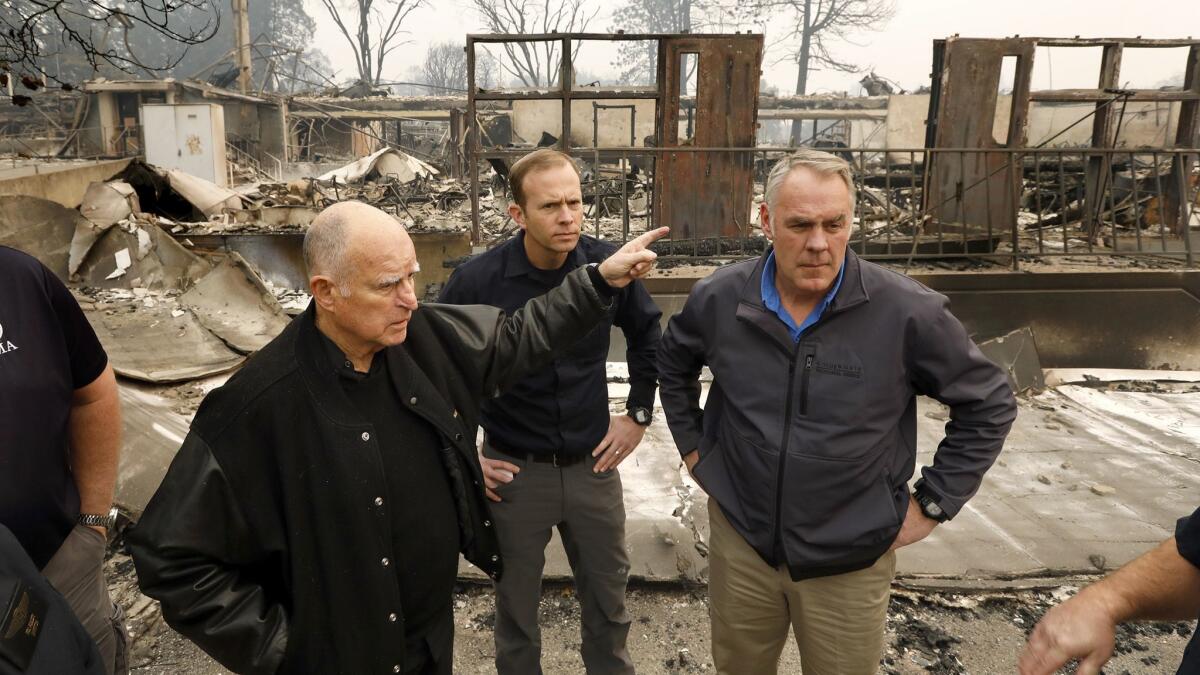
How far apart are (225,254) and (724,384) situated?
6242 mm

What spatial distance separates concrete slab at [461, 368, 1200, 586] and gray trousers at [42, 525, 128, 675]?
1.56 m

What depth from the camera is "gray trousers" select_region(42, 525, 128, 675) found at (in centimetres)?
198

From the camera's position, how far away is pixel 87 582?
2.05 m

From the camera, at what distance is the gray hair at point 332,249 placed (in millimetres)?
1589

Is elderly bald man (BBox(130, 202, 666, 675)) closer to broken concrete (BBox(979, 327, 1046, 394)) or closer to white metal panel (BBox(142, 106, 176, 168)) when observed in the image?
broken concrete (BBox(979, 327, 1046, 394))

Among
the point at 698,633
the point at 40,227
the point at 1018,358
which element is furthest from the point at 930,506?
the point at 40,227

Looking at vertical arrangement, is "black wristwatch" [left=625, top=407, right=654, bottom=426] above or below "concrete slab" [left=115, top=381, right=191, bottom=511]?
above

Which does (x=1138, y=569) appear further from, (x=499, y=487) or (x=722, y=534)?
(x=499, y=487)

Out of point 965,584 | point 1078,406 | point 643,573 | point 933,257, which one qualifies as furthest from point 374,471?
point 933,257

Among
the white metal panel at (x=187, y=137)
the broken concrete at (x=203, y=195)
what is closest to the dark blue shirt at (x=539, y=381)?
the broken concrete at (x=203, y=195)

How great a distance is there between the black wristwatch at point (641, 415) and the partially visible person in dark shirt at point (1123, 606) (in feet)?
4.84

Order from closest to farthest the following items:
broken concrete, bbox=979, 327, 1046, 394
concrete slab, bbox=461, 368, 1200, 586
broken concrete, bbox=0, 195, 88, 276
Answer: concrete slab, bbox=461, 368, 1200, 586 → broken concrete, bbox=979, 327, 1046, 394 → broken concrete, bbox=0, 195, 88, 276

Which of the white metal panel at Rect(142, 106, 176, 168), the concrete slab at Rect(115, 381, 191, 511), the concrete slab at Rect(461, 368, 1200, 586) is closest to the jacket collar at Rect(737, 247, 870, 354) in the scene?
the concrete slab at Rect(461, 368, 1200, 586)

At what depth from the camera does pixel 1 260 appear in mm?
1923
